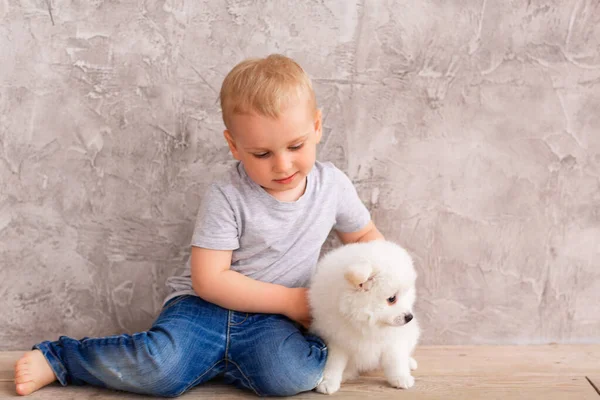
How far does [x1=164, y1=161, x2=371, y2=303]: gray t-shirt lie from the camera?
4.10 feet

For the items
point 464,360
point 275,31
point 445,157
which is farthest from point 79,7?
point 464,360

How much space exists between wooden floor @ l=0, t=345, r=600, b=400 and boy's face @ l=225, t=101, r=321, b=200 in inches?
16.6

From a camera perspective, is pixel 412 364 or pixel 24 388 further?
pixel 412 364

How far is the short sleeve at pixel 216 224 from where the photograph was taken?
1.24m

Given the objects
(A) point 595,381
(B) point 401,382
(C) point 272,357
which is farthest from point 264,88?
(A) point 595,381

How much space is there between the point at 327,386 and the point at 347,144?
19.9 inches

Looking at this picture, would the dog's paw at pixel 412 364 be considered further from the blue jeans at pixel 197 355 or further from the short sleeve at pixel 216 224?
the short sleeve at pixel 216 224

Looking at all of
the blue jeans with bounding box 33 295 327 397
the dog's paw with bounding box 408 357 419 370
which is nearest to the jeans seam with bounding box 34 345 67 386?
the blue jeans with bounding box 33 295 327 397

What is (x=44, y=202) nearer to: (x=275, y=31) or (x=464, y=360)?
(x=275, y=31)

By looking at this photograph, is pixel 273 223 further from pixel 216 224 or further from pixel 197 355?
pixel 197 355

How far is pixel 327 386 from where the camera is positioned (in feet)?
3.98

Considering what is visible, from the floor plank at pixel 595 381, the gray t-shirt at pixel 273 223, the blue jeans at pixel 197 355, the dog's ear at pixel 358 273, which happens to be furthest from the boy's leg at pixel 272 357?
the floor plank at pixel 595 381

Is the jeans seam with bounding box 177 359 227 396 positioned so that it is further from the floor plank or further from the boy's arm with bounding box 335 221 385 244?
the floor plank

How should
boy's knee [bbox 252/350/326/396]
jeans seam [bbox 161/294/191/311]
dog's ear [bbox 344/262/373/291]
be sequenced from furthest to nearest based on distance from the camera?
jeans seam [bbox 161/294/191/311] < boy's knee [bbox 252/350/326/396] < dog's ear [bbox 344/262/373/291]
